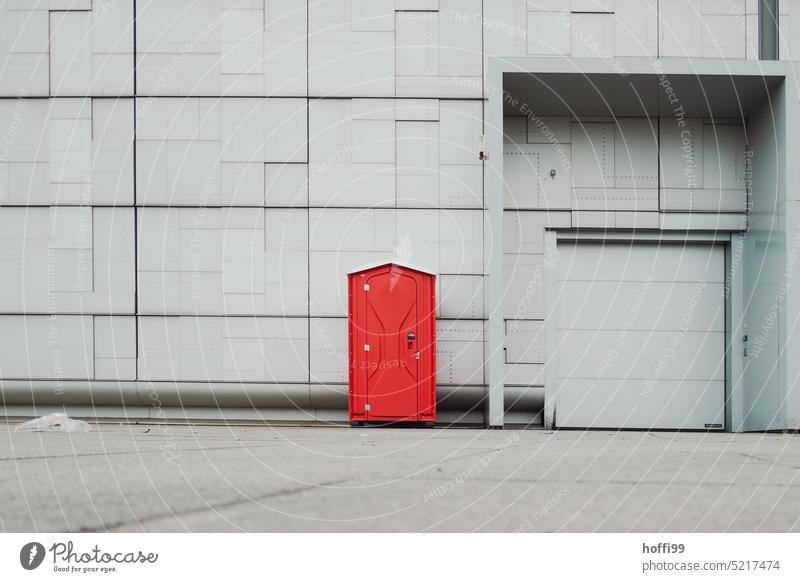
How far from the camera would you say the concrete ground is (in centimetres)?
257

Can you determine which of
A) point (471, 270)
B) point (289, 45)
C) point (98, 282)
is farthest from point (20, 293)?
point (471, 270)

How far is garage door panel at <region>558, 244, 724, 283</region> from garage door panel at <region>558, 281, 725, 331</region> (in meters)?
0.10

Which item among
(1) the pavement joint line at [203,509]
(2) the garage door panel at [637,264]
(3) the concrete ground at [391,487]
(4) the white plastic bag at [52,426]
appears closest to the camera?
(1) the pavement joint line at [203,509]

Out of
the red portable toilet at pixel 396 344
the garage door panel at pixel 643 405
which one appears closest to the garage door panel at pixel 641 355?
the garage door panel at pixel 643 405

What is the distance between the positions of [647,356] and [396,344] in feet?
11.8

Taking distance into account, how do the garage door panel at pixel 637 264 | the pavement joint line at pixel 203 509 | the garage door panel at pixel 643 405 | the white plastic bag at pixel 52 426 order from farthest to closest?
the garage door panel at pixel 637 264 → the garage door panel at pixel 643 405 → the white plastic bag at pixel 52 426 → the pavement joint line at pixel 203 509

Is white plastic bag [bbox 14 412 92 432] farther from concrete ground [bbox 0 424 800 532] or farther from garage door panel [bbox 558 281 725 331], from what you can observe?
garage door panel [bbox 558 281 725 331]

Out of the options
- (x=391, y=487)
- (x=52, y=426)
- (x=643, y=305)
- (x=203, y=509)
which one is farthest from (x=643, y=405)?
(x=203, y=509)

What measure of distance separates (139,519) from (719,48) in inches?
377

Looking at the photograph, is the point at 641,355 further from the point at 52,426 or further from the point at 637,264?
the point at 52,426

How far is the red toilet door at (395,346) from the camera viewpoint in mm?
8852

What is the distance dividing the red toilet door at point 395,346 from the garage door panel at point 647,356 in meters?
2.36

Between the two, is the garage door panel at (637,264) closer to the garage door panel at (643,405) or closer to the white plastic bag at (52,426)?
the garage door panel at (643,405)

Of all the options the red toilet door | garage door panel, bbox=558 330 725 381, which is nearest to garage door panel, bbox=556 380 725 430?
garage door panel, bbox=558 330 725 381
